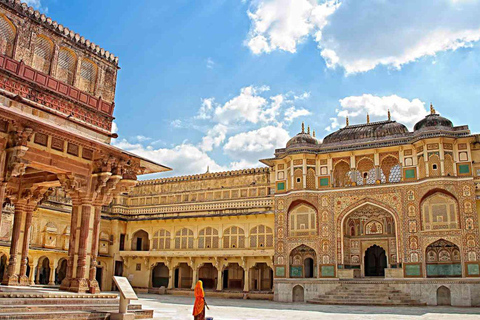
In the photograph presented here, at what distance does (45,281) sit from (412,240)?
943 inches

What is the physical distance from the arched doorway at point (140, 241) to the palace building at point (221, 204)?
6.1 inches

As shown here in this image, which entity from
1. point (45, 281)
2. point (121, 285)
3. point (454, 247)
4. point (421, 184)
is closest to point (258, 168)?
point (421, 184)

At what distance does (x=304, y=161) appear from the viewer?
1145 inches

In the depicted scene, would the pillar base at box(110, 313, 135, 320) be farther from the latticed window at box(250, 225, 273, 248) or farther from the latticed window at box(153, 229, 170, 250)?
the latticed window at box(153, 229, 170, 250)

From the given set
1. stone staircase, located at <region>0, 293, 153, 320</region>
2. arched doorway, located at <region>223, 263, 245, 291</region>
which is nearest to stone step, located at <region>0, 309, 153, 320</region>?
stone staircase, located at <region>0, 293, 153, 320</region>

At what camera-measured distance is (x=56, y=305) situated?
35.7 feet

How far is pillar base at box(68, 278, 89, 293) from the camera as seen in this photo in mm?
12438

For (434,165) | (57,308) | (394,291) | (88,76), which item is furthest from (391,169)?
(57,308)

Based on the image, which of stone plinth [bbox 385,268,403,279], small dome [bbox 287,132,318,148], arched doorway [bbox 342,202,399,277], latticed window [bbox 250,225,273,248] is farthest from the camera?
latticed window [bbox 250,225,273,248]

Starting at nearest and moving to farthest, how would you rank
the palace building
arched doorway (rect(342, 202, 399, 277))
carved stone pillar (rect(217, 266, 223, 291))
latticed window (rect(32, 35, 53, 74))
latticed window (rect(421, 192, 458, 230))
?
the palace building
latticed window (rect(32, 35, 53, 74))
latticed window (rect(421, 192, 458, 230))
arched doorway (rect(342, 202, 399, 277))
carved stone pillar (rect(217, 266, 223, 291))

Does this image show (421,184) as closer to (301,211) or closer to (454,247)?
(454,247)

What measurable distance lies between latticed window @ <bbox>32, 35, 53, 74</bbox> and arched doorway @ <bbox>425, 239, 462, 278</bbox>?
21.0 m

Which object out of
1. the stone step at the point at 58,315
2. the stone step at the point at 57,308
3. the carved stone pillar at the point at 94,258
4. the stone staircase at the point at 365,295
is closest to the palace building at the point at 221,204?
the carved stone pillar at the point at 94,258

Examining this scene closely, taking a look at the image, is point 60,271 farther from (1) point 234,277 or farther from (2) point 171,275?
(1) point 234,277
